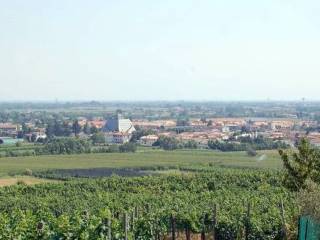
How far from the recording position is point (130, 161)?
68.6 m

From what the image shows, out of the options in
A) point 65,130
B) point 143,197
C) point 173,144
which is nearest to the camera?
point 143,197

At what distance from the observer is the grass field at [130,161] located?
62188 millimetres

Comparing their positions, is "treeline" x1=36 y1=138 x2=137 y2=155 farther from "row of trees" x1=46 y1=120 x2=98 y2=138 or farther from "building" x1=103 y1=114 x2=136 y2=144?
"row of trees" x1=46 y1=120 x2=98 y2=138

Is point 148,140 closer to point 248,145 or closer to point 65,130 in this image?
point 248,145

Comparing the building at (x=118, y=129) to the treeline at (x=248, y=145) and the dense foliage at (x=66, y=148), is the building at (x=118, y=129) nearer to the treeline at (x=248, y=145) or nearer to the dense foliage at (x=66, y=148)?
the dense foliage at (x=66, y=148)

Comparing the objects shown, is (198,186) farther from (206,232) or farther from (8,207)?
(206,232)

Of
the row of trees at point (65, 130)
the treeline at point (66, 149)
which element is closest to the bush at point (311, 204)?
the treeline at point (66, 149)

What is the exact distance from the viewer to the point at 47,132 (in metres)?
122

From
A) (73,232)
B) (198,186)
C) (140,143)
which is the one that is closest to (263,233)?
(73,232)

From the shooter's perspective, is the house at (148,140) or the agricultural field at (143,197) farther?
the house at (148,140)

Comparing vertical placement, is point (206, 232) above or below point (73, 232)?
below

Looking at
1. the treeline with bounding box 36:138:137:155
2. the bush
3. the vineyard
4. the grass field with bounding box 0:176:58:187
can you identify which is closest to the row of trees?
the treeline with bounding box 36:138:137:155

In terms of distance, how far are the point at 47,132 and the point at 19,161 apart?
5354 cm

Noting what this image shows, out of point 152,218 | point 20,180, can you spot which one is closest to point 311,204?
point 152,218
